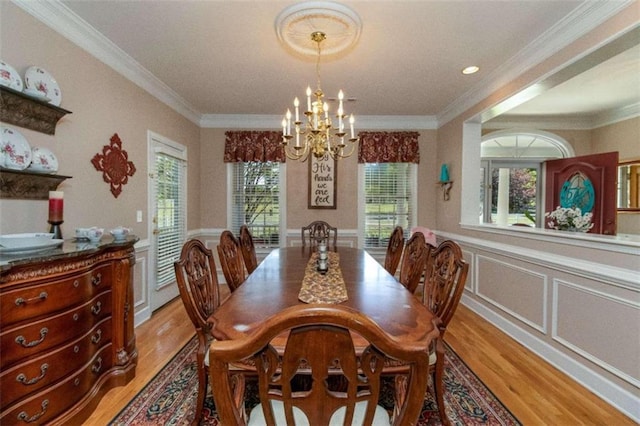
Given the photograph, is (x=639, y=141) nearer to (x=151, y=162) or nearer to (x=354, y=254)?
(x=354, y=254)

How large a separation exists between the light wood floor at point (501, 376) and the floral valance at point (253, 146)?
2486 mm

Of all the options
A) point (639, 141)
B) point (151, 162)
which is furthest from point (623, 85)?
point (151, 162)

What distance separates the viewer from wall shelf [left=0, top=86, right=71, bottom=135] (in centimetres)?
170

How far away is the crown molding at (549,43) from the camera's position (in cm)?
197

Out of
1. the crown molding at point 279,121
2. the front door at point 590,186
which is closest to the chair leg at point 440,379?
the front door at point 590,186

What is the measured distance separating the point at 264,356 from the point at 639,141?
232 inches

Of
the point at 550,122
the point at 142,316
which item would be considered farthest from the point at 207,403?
the point at 550,122

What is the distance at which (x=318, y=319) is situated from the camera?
664 millimetres

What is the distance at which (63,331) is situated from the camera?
1606mm

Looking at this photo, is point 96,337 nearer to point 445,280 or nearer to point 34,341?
point 34,341

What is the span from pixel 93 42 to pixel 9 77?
38.4 inches

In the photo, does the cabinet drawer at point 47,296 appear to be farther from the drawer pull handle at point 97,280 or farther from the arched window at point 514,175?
the arched window at point 514,175

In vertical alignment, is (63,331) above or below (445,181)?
below

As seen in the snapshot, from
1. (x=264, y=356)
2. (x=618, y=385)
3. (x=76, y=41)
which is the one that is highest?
(x=76, y=41)
